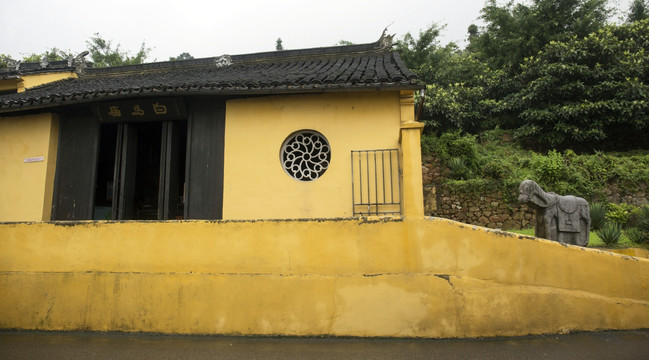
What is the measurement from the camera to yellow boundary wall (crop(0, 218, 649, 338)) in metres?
4.11

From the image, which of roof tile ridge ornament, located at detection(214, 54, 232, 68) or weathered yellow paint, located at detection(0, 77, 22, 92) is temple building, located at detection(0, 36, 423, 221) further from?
weathered yellow paint, located at detection(0, 77, 22, 92)

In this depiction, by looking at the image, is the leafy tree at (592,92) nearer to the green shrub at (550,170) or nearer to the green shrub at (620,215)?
the green shrub at (550,170)

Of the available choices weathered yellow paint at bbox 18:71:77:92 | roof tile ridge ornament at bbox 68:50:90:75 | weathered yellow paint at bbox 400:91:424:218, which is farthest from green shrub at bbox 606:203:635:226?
weathered yellow paint at bbox 18:71:77:92

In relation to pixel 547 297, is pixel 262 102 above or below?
above

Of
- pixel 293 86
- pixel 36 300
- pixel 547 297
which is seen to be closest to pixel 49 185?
pixel 36 300

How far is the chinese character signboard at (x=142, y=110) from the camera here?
6.95 metres

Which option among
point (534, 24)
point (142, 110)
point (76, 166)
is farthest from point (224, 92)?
point (534, 24)

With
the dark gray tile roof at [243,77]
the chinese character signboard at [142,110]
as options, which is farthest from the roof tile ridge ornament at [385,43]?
the chinese character signboard at [142,110]

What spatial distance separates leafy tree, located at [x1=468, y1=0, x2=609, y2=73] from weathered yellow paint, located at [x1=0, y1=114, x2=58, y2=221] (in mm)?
16677

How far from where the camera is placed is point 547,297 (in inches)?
162

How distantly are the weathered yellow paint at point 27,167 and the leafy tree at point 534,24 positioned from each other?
16.7m

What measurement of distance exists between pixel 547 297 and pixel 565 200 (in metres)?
2.34

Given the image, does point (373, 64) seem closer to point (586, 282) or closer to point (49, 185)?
point (586, 282)

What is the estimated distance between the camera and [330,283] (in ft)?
14.1
